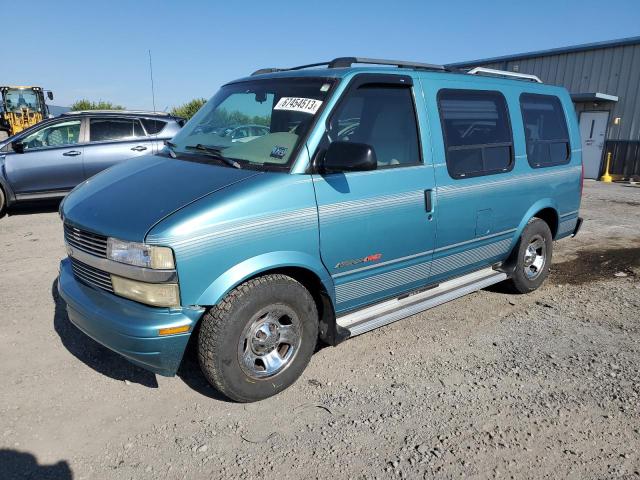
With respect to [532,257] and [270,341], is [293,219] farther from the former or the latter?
[532,257]

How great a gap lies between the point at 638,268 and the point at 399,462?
16.6 feet

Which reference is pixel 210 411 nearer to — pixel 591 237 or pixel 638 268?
pixel 638 268

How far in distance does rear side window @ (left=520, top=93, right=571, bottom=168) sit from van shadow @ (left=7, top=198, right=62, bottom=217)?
323 inches

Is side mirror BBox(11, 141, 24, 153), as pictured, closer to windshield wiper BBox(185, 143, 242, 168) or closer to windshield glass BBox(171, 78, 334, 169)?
windshield glass BBox(171, 78, 334, 169)

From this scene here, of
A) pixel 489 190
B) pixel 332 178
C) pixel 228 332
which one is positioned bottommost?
pixel 228 332

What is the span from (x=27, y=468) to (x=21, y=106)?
2431 cm

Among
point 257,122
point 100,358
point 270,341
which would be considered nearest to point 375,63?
point 257,122

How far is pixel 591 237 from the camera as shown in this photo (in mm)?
7715

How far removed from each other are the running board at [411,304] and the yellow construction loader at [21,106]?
887 inches

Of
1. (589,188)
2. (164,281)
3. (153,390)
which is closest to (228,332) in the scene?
(164,281)

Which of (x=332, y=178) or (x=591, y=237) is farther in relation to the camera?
(x=591, y=237)

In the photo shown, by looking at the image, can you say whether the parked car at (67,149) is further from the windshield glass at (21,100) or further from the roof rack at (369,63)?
the windshield glass at (21,100)

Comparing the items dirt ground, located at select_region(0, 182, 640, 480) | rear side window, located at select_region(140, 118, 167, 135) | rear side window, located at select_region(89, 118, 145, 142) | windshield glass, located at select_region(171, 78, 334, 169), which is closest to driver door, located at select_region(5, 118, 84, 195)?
rear side window, located at select_region(89, 118, 145, 142)

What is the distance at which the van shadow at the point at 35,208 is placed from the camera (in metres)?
8.97
